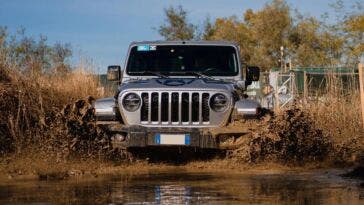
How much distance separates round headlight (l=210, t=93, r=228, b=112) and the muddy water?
0.96m

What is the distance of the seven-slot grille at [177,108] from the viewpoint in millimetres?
9547

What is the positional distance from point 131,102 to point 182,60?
1664mm

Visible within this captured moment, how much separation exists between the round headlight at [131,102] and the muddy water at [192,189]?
1.00 metres

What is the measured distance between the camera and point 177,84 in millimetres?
9766

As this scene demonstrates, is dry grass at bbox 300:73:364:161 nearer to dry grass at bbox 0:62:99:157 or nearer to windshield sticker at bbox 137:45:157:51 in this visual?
windshield sticker at bbox 137:45:157:51

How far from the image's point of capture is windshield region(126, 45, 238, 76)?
10.9 meters

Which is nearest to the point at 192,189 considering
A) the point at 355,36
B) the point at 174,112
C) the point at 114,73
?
the point at 174,112

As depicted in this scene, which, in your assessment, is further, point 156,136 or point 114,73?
point 114,73

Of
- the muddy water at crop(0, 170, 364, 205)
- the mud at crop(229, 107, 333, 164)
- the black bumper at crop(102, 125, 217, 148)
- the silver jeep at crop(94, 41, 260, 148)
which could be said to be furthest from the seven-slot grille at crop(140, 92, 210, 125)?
the muddy water at crop(0, 170, 364, 205)

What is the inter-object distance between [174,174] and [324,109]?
18.8 ft

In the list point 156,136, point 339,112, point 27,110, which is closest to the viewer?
point 156,136

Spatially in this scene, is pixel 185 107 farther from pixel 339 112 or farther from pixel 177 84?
pixel 339 112

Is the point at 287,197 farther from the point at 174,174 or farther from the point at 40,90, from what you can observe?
the point at 40,90

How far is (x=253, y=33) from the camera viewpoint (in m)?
53.2
